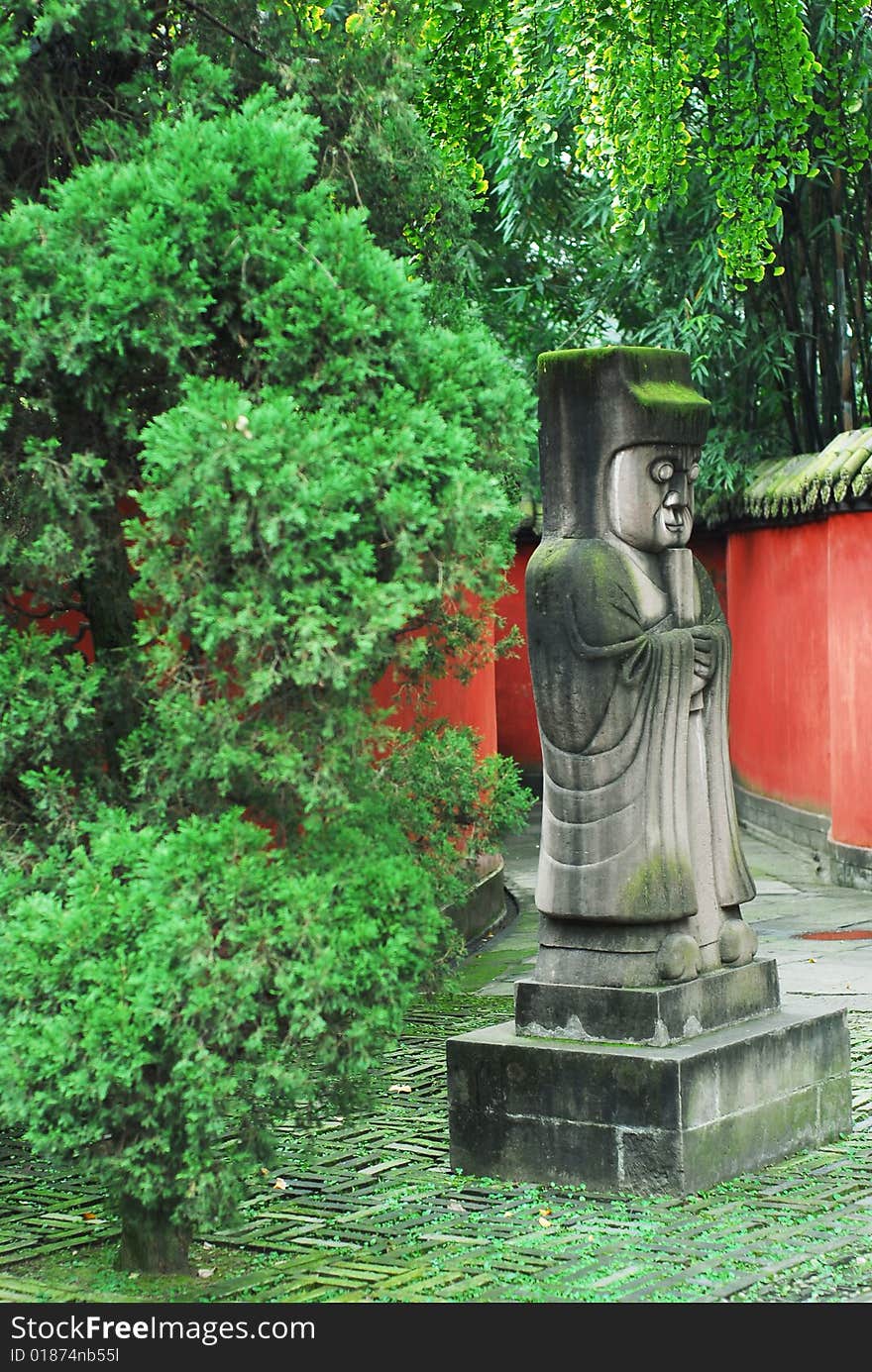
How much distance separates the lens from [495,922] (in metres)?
12.3

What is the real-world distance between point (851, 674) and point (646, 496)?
7.45 metres

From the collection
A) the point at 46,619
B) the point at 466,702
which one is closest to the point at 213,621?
the point at 46,619

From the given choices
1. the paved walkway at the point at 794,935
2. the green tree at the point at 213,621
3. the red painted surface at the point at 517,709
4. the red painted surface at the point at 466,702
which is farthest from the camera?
the red painted surface at the point at 517,709

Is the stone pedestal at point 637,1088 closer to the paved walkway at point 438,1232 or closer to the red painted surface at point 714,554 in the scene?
the paved walkway at point 438,1232

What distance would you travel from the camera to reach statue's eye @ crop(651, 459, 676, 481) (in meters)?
6.43

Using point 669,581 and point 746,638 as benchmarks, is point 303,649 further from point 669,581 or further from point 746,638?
point 746,638

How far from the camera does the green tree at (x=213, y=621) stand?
4.62 metres

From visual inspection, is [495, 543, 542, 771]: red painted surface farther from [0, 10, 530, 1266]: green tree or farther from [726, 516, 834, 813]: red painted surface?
[0, 10, 530, 1266]: green tree

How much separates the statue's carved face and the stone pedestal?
1611 millimetres

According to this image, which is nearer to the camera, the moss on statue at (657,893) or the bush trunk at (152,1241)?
the bush trunk at (152,1241)

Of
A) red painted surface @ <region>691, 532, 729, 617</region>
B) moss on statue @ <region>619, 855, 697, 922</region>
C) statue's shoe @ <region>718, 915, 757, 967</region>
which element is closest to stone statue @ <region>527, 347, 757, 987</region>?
moss on statue @ <region>619, 855, 697, 922</region>

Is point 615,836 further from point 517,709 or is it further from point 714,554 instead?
point 517,709

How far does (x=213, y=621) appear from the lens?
4609 millimetres

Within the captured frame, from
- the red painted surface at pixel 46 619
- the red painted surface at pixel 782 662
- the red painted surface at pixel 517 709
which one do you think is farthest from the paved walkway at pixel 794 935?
the red painted surface at pixel 517 709
